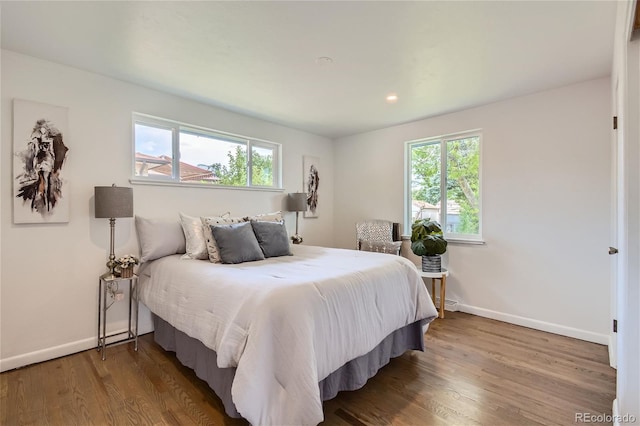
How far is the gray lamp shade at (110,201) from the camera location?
Answer: 7.78 ft

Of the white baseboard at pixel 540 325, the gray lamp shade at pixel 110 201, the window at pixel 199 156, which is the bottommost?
the white baseboard at pixel 540 325

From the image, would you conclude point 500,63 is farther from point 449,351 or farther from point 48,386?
point 48,386

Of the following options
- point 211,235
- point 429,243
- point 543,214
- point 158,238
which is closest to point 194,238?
point 211,235

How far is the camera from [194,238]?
263cm

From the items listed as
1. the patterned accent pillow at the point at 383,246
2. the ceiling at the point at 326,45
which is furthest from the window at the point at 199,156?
the patterned accent pillow at the point at 383,246

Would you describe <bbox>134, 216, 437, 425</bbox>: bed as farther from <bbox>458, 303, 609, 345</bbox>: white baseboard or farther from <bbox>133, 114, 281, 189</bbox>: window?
<bbox>458, 303, 609, 345</bbox>: white baseboard

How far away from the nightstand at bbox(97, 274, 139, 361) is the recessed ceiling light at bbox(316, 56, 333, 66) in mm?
2396

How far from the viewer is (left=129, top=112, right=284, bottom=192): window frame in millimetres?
2855

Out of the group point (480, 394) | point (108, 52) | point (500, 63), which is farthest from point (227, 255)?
point (500, 63)

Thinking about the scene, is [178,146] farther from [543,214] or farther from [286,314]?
[543,214]

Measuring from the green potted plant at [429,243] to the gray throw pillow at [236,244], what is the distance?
74.0 inches

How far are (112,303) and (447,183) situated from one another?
386 centimetres

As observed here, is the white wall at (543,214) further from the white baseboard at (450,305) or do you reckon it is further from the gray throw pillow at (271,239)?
the gray throw pillow at (271,239)

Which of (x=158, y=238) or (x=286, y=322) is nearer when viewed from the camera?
(x=286, y=322)
